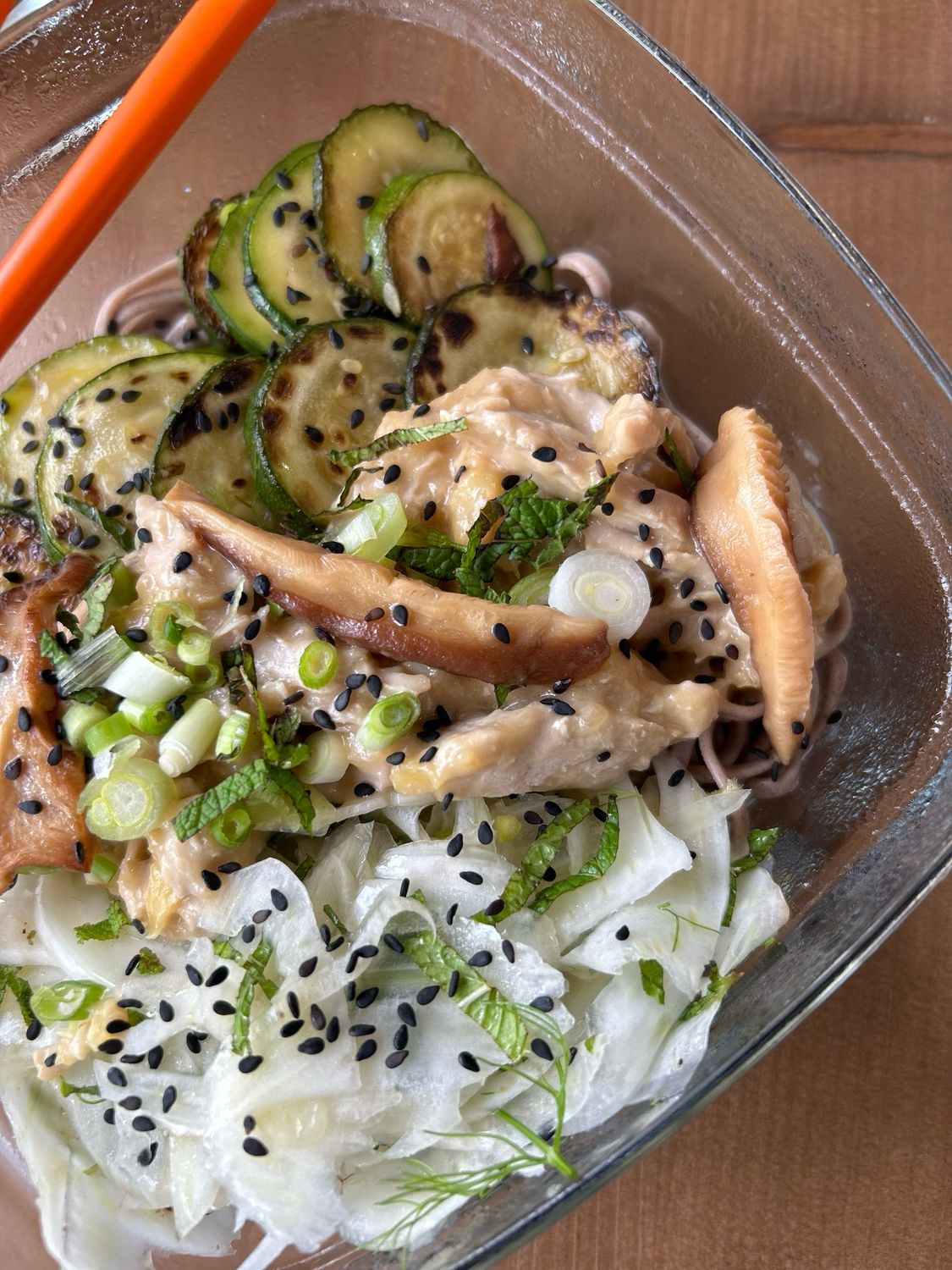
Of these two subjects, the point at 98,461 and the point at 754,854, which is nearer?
the point at 754,854

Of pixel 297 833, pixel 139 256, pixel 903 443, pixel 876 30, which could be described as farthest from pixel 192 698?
pixel 876 30

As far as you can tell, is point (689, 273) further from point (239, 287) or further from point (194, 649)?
point (194, 649)

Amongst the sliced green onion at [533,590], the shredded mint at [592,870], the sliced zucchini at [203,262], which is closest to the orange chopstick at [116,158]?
the sliced zucchini at [203,262]

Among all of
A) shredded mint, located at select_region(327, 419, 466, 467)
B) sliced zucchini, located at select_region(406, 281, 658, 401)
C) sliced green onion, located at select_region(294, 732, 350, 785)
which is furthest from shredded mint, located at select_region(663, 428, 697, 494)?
sliced green onion, located at select_region(294, 732, 350, 785)

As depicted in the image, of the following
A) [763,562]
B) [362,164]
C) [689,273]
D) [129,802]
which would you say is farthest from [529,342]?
[129,802]

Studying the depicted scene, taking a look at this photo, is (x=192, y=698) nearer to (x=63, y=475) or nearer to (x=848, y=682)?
(x=63, y=475)

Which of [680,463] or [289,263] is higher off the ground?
[289,263]
